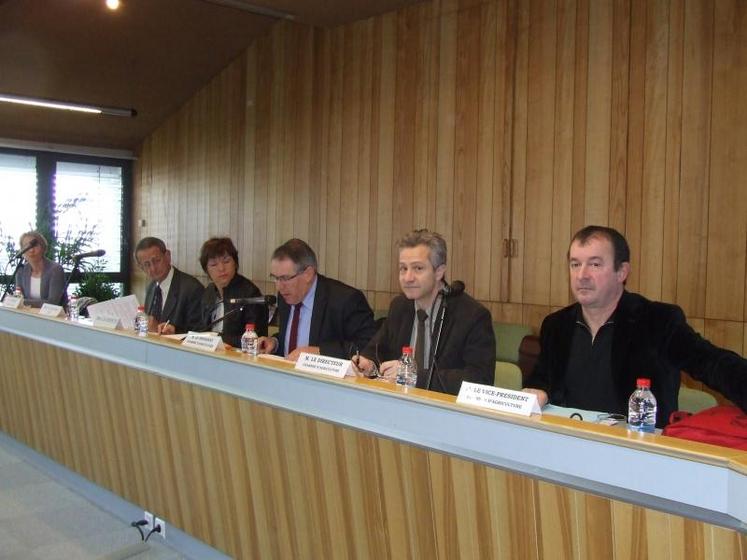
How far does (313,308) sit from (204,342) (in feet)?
2.15

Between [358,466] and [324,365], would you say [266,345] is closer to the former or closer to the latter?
[324,365]

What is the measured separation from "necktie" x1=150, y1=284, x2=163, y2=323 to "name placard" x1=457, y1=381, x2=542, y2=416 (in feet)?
8.96

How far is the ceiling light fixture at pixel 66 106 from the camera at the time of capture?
308 inches

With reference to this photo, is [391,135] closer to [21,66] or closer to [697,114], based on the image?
[697,114]

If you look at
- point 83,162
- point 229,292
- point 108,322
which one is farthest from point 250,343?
point 83,162

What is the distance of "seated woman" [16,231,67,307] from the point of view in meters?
5.21

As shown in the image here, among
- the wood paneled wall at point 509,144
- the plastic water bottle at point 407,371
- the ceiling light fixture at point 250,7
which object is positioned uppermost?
the ceiling light fixture at point 250,7

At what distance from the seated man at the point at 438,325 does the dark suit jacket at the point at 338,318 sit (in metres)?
0.65

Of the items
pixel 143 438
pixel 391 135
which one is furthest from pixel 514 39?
pixel 143 438

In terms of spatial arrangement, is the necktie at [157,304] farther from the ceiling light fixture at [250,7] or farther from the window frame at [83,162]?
the window frame at [83,162]

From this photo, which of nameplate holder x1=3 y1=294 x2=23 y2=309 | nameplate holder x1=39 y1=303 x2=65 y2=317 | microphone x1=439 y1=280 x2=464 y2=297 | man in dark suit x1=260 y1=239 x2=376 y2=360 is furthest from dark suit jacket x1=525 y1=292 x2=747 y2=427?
nameplate holder x1=3 y1=294 x2=23 y2=309

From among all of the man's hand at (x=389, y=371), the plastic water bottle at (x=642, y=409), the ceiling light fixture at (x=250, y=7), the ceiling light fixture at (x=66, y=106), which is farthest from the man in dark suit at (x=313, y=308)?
the ceiling light fixture at (x=66, y=106)

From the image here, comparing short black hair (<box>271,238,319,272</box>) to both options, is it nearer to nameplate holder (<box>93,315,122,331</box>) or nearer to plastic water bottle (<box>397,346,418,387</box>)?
nameplate holder (<box>93,315,122,331</box>)

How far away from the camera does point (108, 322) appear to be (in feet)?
11.1
